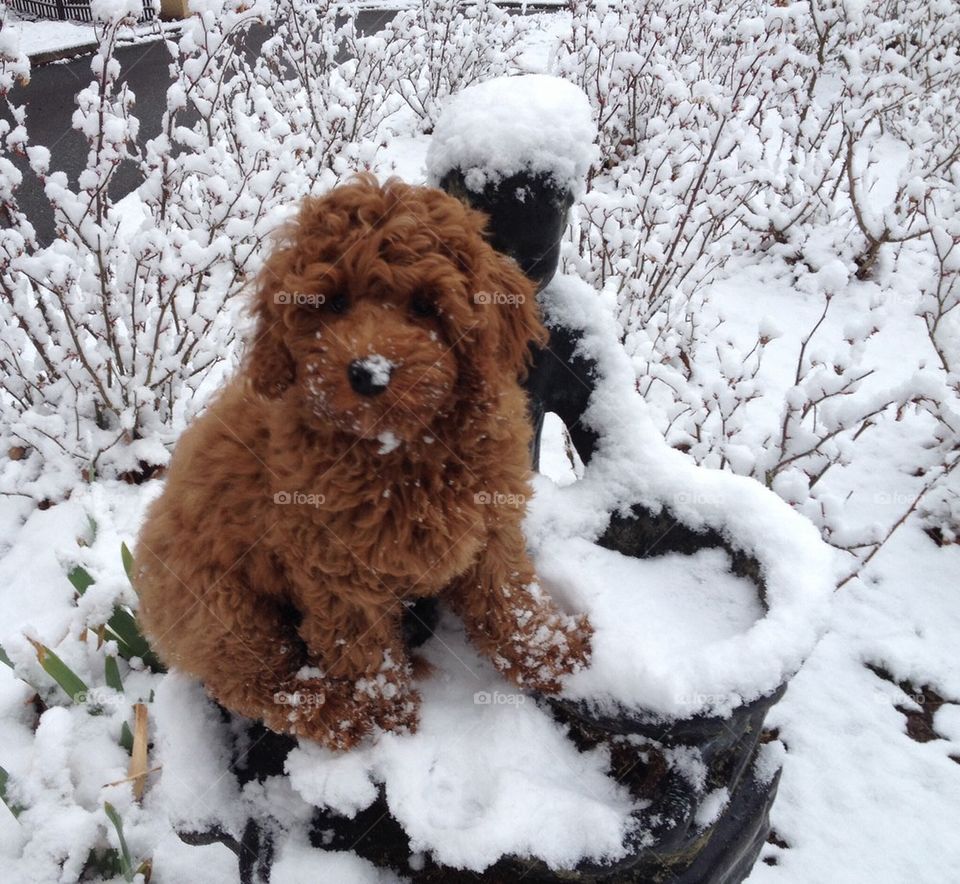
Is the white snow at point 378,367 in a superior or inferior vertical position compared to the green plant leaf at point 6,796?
superior

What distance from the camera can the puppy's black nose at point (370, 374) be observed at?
4.11 ft

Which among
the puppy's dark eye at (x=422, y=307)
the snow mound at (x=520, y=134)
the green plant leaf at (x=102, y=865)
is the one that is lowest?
the green plant leaf at (x=102, y=865)

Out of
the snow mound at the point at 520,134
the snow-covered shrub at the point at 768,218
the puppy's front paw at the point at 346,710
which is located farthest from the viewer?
the snow-covered shrub at the point at 768,218

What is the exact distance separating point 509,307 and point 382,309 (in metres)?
0.29

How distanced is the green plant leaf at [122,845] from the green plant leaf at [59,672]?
0.44m

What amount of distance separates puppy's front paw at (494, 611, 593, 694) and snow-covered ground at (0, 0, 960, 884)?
5 centimetres

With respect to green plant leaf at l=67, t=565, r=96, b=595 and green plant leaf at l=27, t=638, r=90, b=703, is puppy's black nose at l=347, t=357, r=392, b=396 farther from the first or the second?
green plant leaf at l=67, t=565, r=96, b=595

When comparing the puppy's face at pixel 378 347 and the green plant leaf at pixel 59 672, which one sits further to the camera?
the green plant leaf at pixel 59 672

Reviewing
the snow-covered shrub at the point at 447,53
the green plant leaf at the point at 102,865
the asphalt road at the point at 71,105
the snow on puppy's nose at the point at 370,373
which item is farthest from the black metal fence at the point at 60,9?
the snow on puppy's nose at the point at 370,373

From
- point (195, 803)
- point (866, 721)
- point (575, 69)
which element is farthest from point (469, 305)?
point (575, 69)

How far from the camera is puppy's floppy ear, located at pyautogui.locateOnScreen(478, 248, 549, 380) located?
1.45 meters

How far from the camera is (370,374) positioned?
1.25m

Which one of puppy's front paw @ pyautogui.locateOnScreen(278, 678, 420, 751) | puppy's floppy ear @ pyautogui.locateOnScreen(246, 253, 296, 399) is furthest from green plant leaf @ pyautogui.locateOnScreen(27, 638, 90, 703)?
puppy's floppy ear @ pyautogui.locateOnScreen(246, 253, 296, 399)

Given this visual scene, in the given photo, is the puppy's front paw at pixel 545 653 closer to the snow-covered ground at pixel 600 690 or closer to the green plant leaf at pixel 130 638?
the snow-covered ground at pixel 600 690
